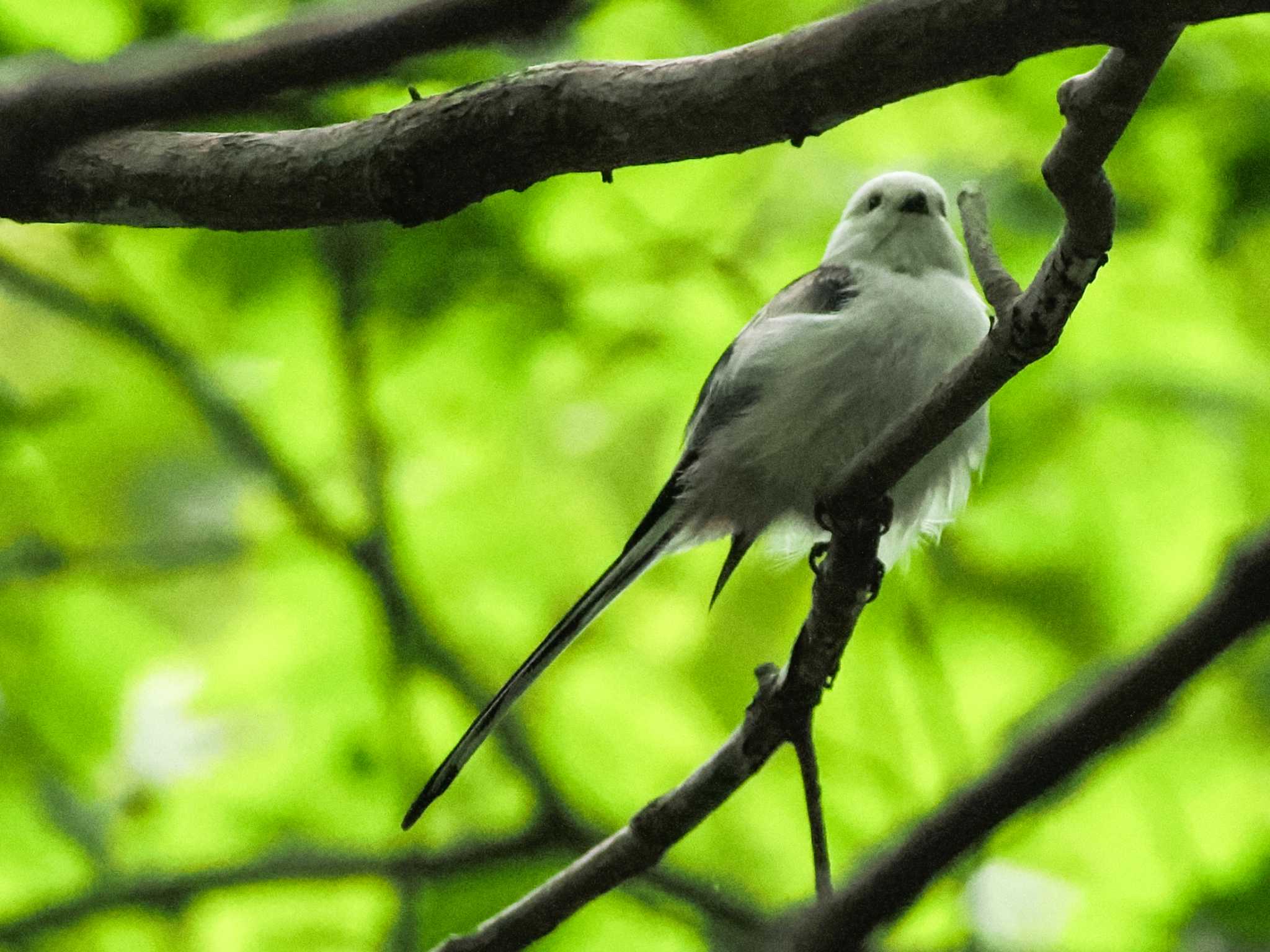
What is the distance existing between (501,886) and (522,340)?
2208 mm

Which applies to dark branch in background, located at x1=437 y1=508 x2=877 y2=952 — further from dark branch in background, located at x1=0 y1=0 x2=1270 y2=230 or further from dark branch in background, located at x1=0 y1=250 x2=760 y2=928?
dark branch in background, located at x1=0 y1=250 x2=760 y2=928

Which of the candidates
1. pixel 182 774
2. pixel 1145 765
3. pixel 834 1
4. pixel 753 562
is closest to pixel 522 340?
pixel 753 562

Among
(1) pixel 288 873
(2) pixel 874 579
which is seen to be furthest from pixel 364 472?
(2) pixel 874 579

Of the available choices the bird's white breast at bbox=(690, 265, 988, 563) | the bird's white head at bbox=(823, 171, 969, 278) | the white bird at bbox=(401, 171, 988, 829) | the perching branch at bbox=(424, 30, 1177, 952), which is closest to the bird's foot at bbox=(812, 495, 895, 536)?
the perching branch at bbox=(424, 30, 1177, 952)

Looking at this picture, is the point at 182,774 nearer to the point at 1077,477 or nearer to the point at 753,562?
the point at 753,562

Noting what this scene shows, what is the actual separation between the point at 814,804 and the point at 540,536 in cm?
306

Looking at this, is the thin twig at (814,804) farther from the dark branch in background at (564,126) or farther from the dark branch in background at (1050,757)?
the dark branch in background at (1050,757)

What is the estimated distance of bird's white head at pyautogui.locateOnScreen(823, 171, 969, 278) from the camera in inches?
193

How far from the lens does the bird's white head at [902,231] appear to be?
4.91 meters

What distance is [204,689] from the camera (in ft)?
18.4

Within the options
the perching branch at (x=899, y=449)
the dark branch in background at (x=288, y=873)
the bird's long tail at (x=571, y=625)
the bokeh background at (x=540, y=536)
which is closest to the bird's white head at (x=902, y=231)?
the bokeh background at (x=540, y=536)

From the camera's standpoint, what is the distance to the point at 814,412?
169 inches

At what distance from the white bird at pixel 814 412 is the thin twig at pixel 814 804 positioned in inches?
34.8

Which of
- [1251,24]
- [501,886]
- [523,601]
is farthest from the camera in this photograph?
[523,601]
